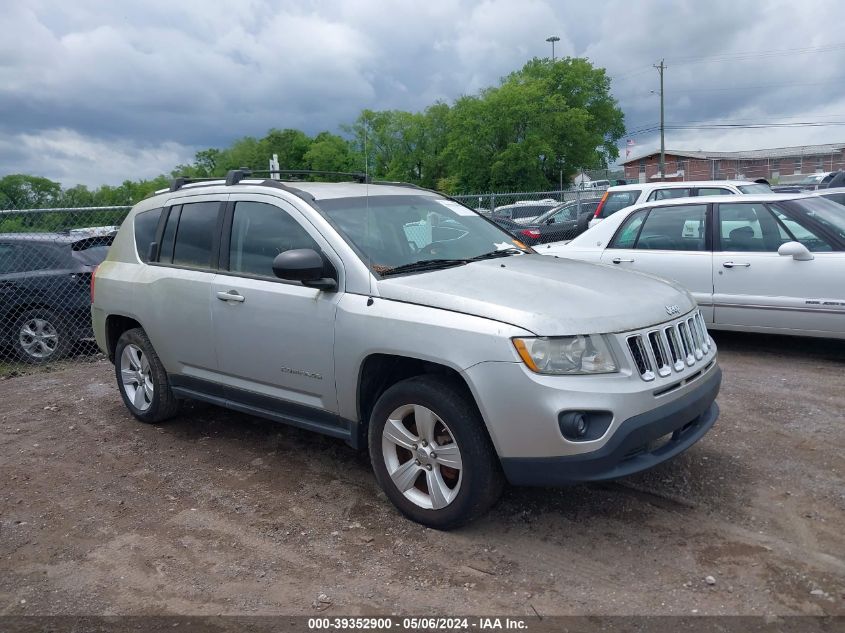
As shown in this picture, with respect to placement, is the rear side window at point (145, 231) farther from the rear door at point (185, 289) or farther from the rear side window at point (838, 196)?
the rear side window at point (838, 196)

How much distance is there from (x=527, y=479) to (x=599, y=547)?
54 centimetres

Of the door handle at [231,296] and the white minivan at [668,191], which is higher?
the white minivan at [668,191]

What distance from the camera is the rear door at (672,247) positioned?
715 centimetres

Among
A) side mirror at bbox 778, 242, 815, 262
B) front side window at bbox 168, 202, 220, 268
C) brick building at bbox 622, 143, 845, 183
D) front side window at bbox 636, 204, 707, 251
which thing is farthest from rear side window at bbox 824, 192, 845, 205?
brick building at bbox 622, 143, 845, 183

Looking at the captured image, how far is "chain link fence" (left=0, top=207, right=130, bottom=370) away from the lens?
8094 mm

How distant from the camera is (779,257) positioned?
6.70m

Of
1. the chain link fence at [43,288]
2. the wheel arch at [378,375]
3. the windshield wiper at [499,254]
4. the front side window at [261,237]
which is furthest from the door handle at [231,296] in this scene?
the chain link fence at [43,288]

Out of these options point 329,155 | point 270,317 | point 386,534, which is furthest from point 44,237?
point 329,155

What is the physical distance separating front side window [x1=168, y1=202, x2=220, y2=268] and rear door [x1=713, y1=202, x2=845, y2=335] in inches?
186

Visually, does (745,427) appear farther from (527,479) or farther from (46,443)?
(46,443)

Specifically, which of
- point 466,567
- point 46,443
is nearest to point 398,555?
point 466,567

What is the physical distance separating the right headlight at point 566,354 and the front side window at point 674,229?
4.38m

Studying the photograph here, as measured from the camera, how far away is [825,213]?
686 centimetres

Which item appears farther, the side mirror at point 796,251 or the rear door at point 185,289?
the side mirror at point 796,251
